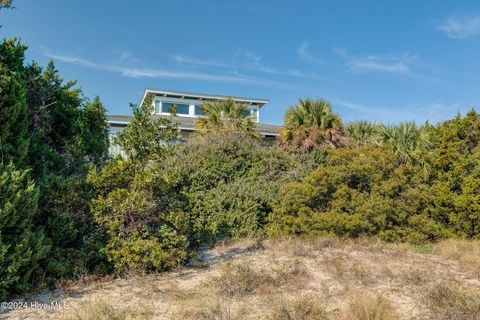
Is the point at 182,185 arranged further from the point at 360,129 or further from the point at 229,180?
the point at 360,129

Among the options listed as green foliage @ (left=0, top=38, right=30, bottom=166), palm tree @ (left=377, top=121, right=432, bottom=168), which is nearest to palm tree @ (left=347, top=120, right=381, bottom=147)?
palm tree @ (left=377, top=121, right=432, bottom=168)

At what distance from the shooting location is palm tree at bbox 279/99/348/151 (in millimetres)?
15984

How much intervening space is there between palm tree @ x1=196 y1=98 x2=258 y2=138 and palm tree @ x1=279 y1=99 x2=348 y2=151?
1896 mm

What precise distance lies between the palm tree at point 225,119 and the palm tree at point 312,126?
1.90m

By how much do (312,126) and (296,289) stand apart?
423 inches

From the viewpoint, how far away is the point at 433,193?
11.5 meters

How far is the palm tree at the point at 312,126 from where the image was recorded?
52.4ft

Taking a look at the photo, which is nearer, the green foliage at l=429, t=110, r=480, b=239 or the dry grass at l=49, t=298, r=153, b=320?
the dry grass at l=49, t=298, r=153, b=320

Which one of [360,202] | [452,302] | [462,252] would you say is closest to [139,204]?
[452,302]

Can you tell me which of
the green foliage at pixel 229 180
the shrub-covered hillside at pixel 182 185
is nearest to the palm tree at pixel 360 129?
the shrub-covered hillside at pixel 182 185

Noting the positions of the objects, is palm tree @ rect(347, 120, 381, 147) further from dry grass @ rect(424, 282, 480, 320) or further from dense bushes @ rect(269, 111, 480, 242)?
dry grass @ rect(424, 282, 480, 320)

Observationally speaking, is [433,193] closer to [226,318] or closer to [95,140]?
[226,318]

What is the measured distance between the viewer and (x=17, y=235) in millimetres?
6238

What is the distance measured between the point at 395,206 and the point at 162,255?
721cm
